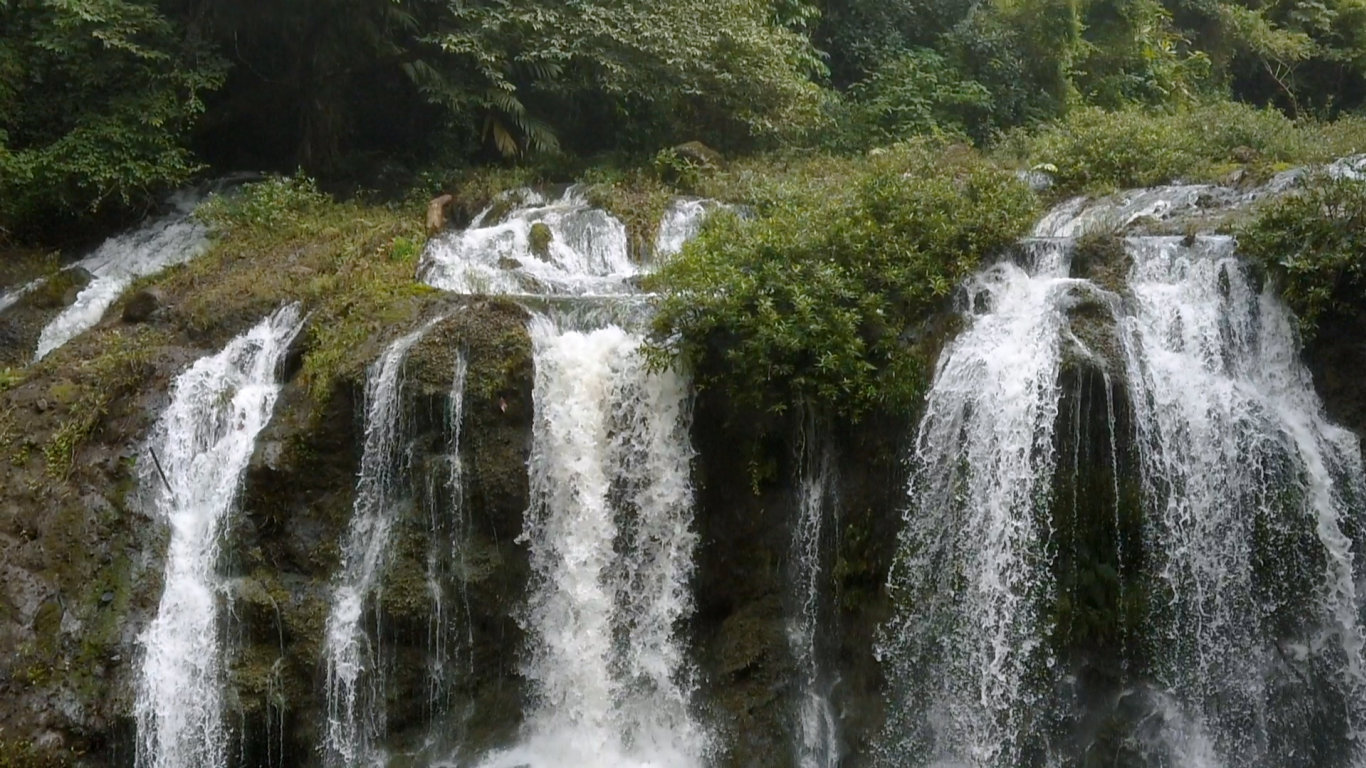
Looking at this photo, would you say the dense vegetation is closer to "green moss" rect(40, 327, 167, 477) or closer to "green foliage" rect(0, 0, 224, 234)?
"green foliage" rect(0, 0, 224, 234)

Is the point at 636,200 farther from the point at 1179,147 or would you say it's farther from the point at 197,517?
the point at 1179,147

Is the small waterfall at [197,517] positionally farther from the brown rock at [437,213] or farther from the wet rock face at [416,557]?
the brown rock at [437,213]

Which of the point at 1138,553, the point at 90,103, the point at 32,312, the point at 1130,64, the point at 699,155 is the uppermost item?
the point at 1130,64

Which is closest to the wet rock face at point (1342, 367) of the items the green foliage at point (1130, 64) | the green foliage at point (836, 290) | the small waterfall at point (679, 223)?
the green foliage at point (836, 290)

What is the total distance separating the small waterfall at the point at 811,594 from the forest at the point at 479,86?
7928mm

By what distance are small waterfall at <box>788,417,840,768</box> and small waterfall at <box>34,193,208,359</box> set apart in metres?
8.27

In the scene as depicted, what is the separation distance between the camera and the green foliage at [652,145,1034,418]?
829 centimetres

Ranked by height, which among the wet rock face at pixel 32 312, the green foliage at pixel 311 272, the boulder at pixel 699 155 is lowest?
the wet rock face at pixel 32 312

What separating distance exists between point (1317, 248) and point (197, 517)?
30.4ft

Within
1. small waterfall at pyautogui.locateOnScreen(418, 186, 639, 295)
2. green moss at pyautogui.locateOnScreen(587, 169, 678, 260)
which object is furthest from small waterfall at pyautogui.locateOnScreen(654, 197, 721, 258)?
small waterfall at pyautogui.locateOnScreen(418, 186, 639, 295)

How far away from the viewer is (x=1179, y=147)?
40.6ft

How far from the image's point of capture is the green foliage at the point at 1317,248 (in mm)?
7598

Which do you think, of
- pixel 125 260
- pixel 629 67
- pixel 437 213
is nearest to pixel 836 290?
pixel 437 213

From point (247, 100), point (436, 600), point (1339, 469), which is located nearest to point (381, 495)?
point (436, 600)
